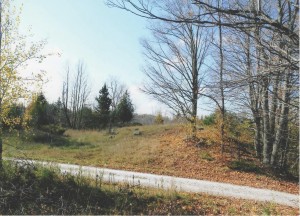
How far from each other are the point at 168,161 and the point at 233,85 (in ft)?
46.6

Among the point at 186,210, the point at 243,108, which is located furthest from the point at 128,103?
the point at 186,210

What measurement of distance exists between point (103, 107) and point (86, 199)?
35.2 meters

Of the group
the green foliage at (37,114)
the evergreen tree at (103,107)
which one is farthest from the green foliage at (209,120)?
the evergreen tree at (103,107)

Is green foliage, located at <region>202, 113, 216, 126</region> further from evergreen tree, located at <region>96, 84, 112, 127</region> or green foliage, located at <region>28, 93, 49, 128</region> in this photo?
evergreen tree, located at <region>96, 84, 112, 127</region>

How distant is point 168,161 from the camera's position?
60.2 feet

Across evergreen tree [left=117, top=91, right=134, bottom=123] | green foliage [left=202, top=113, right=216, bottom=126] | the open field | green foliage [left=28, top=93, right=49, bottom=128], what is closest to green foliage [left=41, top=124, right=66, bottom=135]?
green foliage [left=28, top=93, right=49, bottom=128]

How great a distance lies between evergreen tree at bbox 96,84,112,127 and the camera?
1630 inches

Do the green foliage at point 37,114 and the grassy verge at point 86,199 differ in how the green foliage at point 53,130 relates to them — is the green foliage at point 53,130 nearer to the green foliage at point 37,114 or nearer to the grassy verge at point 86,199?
the green foliage at point 37,114

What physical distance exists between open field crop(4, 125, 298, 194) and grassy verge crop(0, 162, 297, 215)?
4.71 m

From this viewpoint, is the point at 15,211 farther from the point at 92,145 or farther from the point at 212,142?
the point at 92,145

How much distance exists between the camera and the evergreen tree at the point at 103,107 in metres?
41.4

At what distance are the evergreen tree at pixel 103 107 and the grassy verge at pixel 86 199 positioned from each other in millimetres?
32081

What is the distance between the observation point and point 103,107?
42.9 metres

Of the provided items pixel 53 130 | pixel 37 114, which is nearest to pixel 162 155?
pixel 53 130
